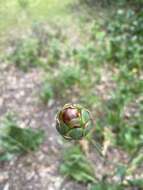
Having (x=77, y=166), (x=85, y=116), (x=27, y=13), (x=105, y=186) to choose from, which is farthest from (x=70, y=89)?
(x=85, y=116)

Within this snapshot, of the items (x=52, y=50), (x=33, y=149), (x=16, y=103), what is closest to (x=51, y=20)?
(x=52, y=50)

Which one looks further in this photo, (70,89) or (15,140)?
(70,89)

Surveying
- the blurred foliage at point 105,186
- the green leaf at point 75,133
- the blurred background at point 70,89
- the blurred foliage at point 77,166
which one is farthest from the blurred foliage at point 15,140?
the green leaf at point 75,133

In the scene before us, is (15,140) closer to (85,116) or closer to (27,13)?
(85,116)

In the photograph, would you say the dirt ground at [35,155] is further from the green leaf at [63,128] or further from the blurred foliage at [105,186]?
the green leaf at [63,128]

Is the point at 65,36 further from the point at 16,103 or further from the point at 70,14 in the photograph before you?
the point at 16,103

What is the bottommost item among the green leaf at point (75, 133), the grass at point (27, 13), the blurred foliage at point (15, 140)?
the blurred foliage at point (15, 140)
